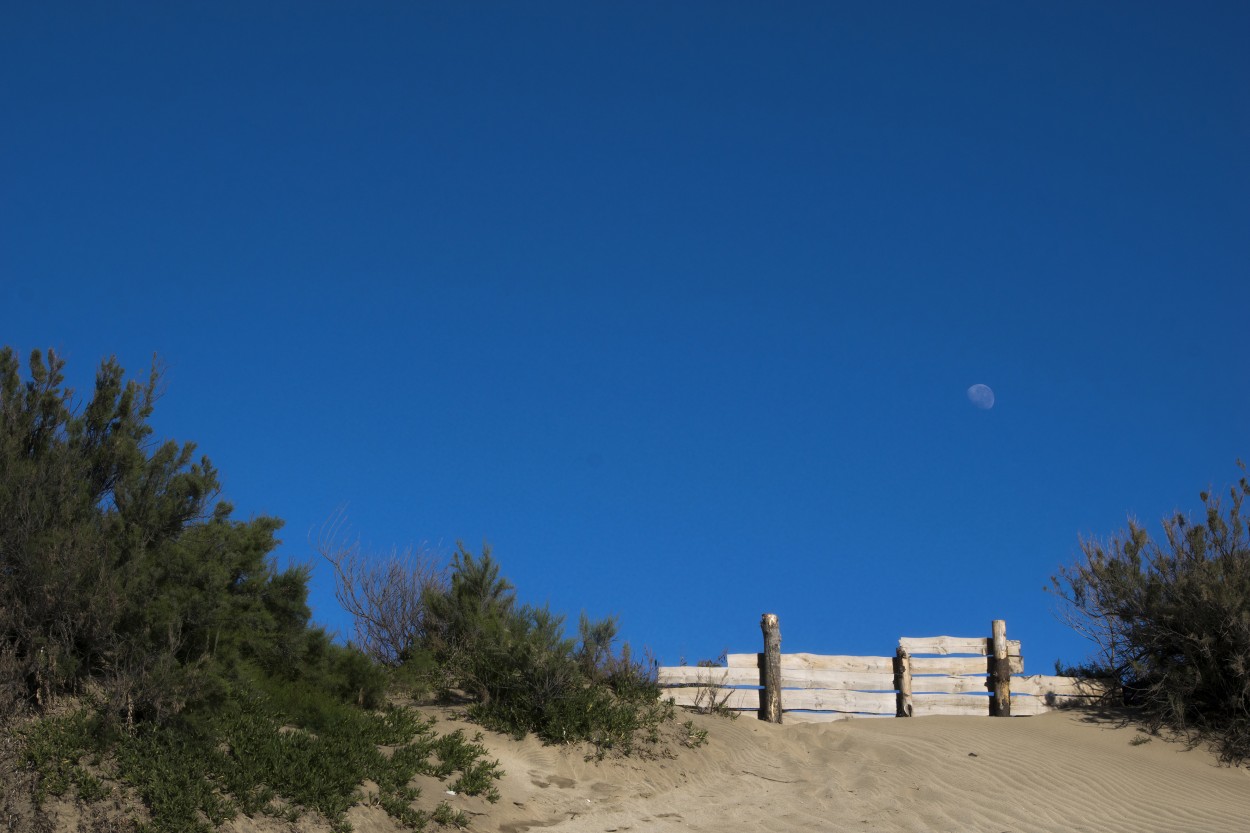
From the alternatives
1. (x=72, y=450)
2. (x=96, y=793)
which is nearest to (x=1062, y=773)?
(x=96, y=793)

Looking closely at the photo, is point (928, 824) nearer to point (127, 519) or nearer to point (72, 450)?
point (127, 519)

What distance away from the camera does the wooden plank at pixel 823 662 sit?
17906mm

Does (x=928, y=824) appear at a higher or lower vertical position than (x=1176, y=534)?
lower

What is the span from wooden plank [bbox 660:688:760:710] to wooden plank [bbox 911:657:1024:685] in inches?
129

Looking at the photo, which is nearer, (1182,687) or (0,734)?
(0,734)

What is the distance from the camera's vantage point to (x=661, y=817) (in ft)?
40.4

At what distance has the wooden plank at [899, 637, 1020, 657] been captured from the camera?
18.9 meters

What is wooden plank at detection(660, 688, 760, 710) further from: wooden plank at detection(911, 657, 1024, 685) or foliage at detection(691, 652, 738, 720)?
wooden plank at detection(911, 657, 1024, 685)

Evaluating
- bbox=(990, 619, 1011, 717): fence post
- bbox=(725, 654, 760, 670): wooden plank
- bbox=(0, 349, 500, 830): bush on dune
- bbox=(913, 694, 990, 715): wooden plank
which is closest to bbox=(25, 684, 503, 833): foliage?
bbox=(0, 349, 500, 830): bush on dune

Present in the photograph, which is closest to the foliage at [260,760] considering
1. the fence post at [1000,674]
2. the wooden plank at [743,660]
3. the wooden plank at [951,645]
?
the wooden plank at [743,660]

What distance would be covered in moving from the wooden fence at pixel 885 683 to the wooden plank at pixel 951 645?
18 millimetres

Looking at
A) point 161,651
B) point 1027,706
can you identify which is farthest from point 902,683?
point 161,651

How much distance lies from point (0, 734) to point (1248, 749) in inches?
694

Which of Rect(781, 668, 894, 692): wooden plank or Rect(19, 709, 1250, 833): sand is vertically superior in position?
Rect(781, 668, 894, 692): wooden plank
